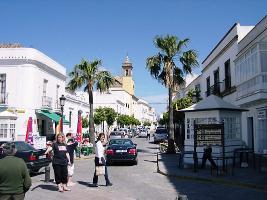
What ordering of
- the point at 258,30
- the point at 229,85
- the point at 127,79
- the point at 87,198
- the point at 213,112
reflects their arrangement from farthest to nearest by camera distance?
the point at 127,79 < the point at 229,85 < the point at 258,30 < the point at 213,112 < the point at 87,198

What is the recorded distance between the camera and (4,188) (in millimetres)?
5809

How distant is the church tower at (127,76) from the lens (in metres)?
121

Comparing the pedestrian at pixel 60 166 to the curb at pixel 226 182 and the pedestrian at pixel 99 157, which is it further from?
the curb at pixel 226 182

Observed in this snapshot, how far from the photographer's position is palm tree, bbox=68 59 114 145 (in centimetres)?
2841

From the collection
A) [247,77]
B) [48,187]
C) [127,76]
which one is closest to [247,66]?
[247,77]

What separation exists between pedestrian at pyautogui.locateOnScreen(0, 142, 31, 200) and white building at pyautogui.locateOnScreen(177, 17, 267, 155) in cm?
1340

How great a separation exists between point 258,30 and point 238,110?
5660 millimetres

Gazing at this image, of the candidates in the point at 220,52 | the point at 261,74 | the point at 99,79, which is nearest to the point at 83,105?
the point at 99,79

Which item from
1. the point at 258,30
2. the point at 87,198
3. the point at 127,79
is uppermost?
the point at 127,79

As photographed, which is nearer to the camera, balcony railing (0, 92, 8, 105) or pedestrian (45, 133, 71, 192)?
pedestrian (45, 133, 71, 192)

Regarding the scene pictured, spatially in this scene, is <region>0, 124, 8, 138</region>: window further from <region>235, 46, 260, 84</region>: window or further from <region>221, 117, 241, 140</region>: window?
<region>221, 117, 241, 140</region>: window

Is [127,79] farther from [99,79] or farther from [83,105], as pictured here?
[99,79]

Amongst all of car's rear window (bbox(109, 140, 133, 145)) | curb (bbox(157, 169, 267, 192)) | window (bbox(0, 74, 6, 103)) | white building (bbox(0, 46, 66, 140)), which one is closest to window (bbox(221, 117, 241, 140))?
curb (bbox(157, 169, 267, 192))

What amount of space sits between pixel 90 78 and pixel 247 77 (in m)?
12.5
